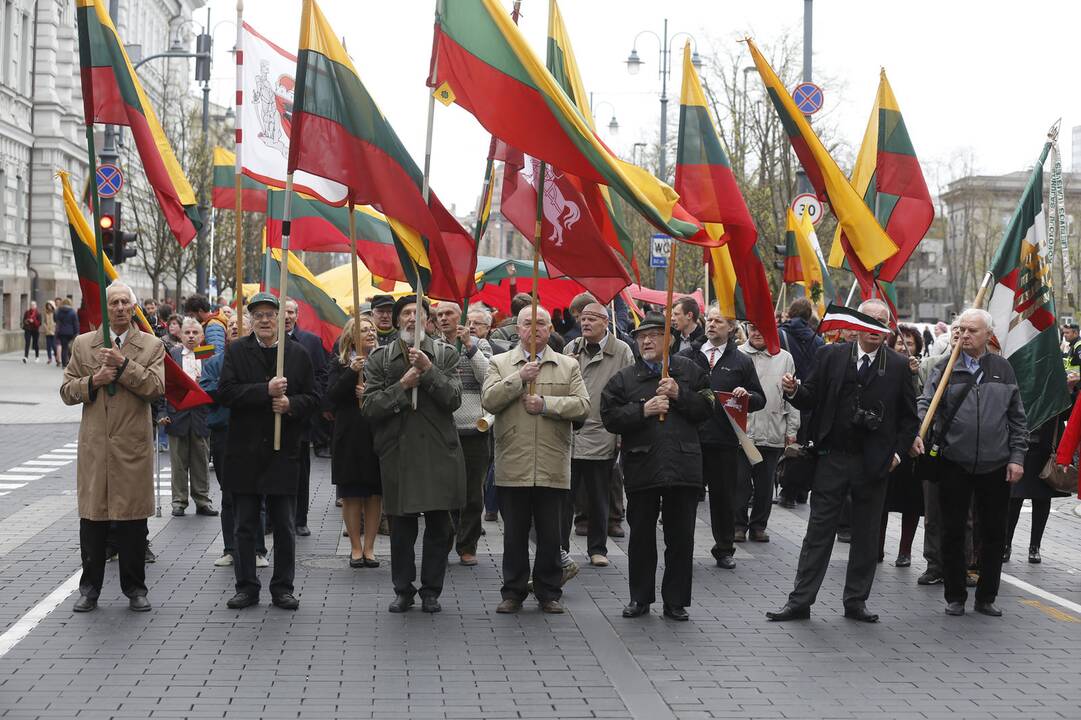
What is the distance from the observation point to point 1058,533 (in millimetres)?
13773

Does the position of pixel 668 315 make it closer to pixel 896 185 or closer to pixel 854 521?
pixel 854 521

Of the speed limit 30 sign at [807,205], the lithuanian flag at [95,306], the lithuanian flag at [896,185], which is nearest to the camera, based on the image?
the lithuanian flag at [95,306]

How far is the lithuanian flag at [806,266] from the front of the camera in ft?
53.0

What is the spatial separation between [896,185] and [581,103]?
2.57 meters

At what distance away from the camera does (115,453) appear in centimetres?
889

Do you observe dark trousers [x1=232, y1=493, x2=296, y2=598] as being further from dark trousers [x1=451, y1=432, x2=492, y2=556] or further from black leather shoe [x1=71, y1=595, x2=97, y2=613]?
dark trousers [x1=451, y1=432, x2=492, y2=556]

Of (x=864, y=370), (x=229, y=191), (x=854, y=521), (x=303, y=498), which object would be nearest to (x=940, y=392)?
(x=864, y=370)

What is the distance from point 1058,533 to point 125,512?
29.5 feet

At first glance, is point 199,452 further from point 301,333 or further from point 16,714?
point 16,714

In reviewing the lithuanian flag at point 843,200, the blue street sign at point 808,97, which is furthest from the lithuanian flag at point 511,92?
the blue street sign at point 808,97

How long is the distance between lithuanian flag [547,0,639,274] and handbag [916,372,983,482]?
268cm

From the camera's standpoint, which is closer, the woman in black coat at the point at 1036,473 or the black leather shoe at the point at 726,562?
the black leather shoe at the point at 726,562

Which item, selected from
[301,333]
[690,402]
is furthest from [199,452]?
[690,402]

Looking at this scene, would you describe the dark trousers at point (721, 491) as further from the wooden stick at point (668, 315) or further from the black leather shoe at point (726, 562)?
the wooden stick at point (668, 315)
